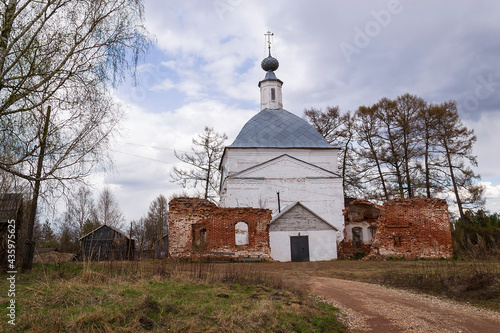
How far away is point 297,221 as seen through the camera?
749 inches

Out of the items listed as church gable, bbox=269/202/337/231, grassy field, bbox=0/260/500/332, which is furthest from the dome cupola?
grassy field, bbox=0/260/500/332

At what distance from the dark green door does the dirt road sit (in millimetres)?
10117

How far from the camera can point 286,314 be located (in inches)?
231

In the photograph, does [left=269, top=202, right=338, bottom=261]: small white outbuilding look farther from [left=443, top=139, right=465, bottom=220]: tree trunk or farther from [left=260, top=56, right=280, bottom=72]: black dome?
[left=260, top=56, right=280, bottom=72]: black dome

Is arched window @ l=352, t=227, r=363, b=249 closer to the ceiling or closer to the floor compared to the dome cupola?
closer to the floor

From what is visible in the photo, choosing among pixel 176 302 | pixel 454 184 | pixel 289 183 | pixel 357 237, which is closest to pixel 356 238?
pixel 357 237

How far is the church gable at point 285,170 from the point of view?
2264cm

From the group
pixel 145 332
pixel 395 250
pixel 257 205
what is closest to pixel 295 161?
pixel 257 205

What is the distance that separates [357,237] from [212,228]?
1195 centimetres

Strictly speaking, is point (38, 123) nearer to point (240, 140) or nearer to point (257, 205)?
point (257, 205)

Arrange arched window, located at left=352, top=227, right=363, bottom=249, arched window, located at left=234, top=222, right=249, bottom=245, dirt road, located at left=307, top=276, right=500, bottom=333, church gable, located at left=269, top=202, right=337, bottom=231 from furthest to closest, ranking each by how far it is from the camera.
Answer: arched window, located at left=352, top=227, right=363, bottom=249
arched window, located at left=234, top=222, right=249, bottom=245
church gable, located at left=269, top=202, right=337, bottom=231
dirt road, located at left=307, top=276, right=500, bottom=333

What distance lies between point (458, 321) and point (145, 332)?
207 inches

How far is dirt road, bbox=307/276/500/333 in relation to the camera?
594cm

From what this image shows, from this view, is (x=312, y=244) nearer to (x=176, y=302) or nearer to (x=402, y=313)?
(x=402, y=313)
